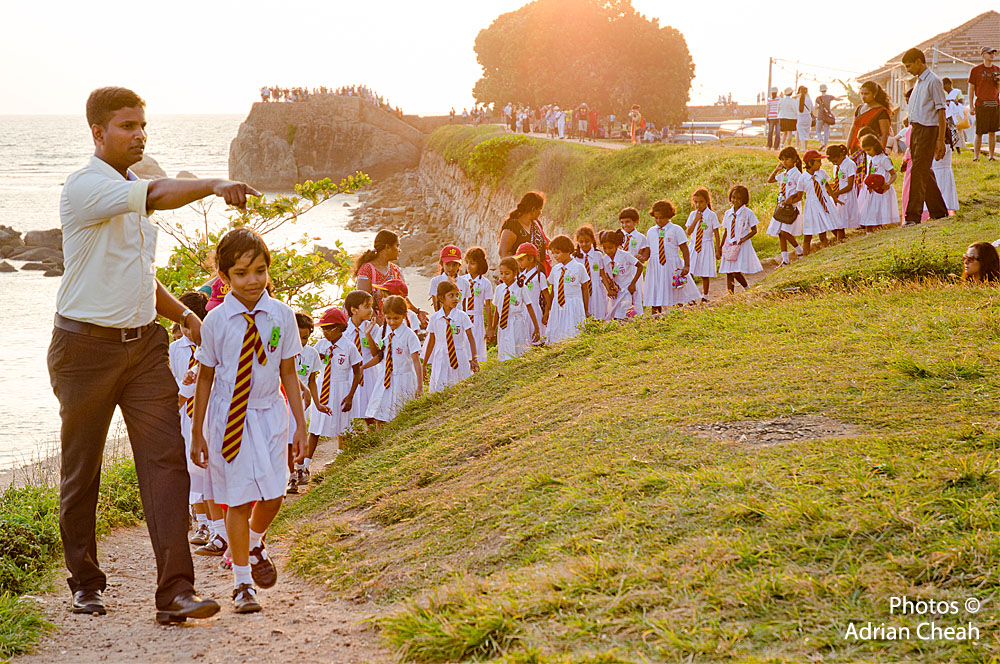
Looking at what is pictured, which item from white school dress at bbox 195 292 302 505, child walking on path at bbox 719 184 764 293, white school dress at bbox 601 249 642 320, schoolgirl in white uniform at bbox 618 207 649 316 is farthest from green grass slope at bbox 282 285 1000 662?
child walking on path at bbox 719 184 764 293

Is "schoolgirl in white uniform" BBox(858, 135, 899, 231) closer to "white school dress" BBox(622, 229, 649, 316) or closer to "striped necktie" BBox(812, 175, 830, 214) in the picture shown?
"striped necktie" BBox(812, 175, 830, 214)

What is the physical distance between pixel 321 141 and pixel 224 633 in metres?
76.6

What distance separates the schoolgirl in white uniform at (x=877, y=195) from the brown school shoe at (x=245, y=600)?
11.1m

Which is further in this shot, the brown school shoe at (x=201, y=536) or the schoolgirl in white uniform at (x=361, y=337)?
the schoolgirl in white uniform at (x=361, y=337)

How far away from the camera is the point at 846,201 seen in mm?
14031

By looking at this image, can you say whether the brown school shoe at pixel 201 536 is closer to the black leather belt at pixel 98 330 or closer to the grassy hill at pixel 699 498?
the grassy hill at pixel 699 498

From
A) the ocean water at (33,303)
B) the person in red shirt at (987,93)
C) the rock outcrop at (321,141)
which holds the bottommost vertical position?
the ocean water at (33,303)

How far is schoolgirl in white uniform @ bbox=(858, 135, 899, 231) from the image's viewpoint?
524 inches

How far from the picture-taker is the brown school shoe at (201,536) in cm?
692

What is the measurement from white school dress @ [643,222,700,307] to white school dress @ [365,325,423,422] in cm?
395

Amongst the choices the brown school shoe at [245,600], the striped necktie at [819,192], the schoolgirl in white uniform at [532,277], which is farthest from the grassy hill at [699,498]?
the striped necktie at [819,192]

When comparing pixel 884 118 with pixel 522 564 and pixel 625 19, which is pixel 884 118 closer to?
pixel 522 564

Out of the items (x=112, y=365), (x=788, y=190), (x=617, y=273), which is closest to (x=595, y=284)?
(x=617, y=273)

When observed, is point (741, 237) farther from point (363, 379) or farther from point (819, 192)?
point (363, 379)
